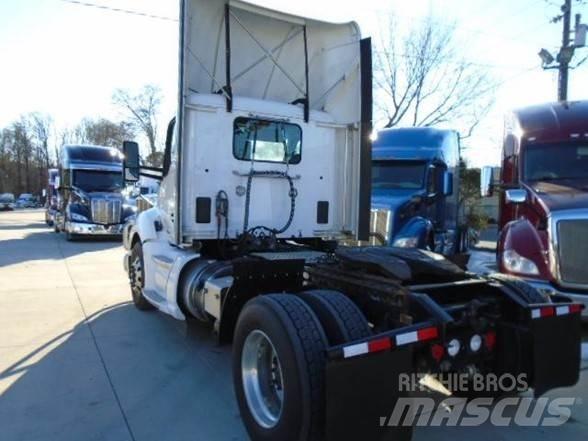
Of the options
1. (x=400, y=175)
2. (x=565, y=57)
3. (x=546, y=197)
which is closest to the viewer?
(x=546, y=197)

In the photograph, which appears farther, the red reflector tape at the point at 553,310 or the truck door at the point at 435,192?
the truck door at the point at 435,192

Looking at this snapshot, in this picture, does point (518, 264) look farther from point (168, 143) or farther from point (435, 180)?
point (168, 143)

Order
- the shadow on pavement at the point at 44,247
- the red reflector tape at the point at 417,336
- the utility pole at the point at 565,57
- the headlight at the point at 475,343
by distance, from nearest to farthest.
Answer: the red reflector tape at the point at 417,336
the headlight at the point at 475,343
the shadow on pavement at the point at 44,247
the utility pole at the point at 565,57

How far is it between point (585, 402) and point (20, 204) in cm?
7439

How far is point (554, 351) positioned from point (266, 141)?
369 centimetres

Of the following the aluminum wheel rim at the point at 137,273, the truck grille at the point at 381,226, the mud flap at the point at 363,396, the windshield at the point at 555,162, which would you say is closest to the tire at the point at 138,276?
the aluminum wheel rim at the point at 137,273

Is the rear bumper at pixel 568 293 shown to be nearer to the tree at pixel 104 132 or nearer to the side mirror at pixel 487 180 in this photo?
the side mirror at pixel 487 180

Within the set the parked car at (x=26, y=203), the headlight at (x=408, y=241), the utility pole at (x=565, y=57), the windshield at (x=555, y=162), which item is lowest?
the parked car at (x=26, y=203)

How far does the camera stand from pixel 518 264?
5.85 meters

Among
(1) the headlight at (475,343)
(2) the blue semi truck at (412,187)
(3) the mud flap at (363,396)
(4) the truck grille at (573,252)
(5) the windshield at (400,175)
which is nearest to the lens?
(3) the mud flap at (363,396)

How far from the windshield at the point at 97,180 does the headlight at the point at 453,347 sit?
57.2 feet

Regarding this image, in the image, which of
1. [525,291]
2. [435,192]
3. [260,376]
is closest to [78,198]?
[435,192]

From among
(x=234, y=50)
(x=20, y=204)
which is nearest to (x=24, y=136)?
(x=20, y=204)

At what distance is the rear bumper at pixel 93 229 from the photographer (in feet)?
55.4
